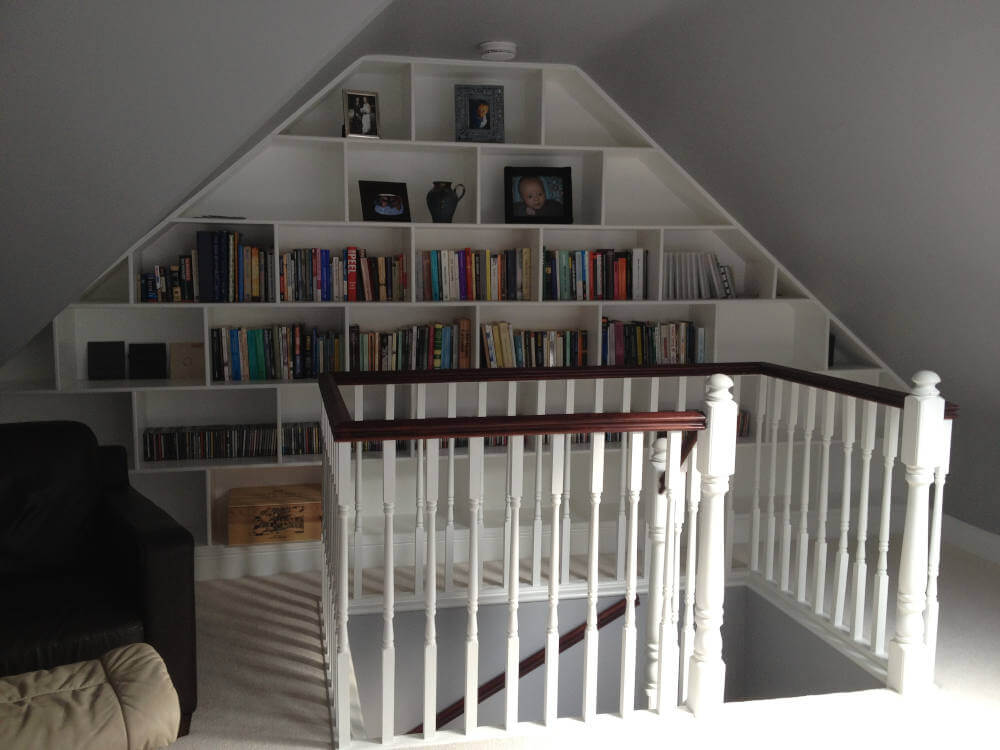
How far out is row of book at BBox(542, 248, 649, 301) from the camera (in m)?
4.42

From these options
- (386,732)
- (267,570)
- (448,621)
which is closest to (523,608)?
(448,621)

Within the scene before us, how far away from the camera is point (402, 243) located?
14.3ft

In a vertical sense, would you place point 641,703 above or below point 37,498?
below

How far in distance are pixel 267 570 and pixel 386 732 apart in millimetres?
1722

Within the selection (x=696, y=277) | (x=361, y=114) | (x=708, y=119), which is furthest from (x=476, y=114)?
(x=696, y=277)

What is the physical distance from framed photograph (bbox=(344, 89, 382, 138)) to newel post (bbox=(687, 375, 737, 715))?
7.43ft

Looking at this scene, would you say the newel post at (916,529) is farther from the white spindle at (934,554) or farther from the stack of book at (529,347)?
the stack of book at (529,347)

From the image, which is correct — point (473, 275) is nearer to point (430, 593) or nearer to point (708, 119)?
point (708, 119)

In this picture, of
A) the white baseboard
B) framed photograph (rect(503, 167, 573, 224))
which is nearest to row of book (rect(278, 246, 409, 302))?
framed photograph (rect(503, 167, 573, 224))

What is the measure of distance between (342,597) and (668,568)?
90 centimetres

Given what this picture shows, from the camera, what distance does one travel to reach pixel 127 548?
2.68m

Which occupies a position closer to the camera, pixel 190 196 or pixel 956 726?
pixel 956 726

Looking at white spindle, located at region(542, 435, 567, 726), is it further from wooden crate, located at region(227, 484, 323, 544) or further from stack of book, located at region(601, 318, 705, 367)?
stack of book, located at region(601, 318, 705, 367)

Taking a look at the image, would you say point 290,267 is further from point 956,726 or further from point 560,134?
point 956,726
